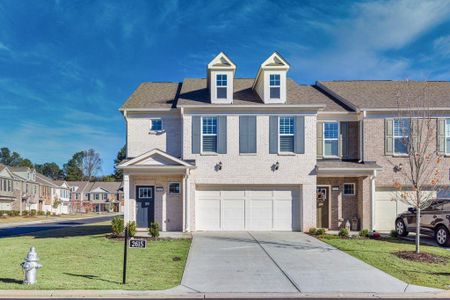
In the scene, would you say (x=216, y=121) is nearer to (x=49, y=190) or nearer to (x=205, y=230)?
(x=205, y=230)

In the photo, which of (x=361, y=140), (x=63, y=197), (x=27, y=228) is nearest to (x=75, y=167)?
(x=63, y=197)

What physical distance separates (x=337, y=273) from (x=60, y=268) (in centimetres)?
768

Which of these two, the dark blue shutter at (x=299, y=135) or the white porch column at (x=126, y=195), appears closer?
the white porch column at (x=126, y=195)

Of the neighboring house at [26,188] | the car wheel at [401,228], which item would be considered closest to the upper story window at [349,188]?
the car wheel at [401,228]

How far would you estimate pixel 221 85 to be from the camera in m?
20.8

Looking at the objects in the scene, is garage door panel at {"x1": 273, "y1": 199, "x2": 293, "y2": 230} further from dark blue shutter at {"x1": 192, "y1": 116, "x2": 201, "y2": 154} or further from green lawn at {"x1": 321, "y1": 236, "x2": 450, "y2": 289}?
dark blue shutter at {"x1": 192, "y1": 116, "x2": 201, "y2": 154}

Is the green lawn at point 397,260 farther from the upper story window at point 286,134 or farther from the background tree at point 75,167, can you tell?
the background tree at point 75,167

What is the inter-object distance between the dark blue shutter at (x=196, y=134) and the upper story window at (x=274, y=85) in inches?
153

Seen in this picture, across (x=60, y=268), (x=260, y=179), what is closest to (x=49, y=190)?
(x=260, y=179)

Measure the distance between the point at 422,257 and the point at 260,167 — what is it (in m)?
8.83

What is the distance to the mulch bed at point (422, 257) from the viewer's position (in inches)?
507

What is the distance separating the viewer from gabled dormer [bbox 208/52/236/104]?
2072cm

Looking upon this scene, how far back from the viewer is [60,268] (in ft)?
37.8

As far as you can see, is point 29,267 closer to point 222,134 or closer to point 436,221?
point 222,134
